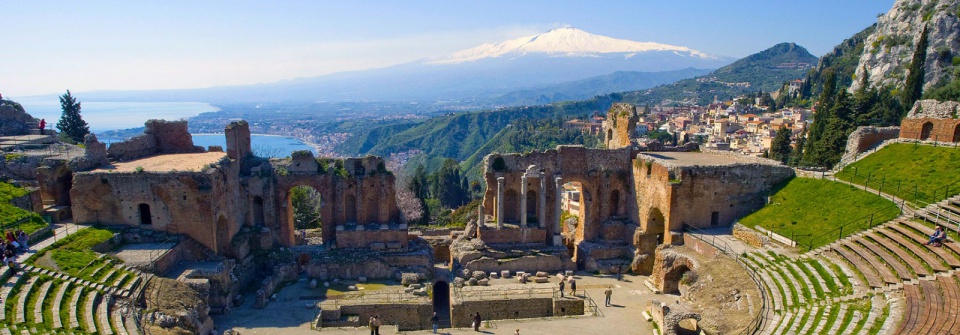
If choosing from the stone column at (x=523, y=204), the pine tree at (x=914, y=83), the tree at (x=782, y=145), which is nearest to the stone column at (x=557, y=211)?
the stone column at (x=523, y=204)

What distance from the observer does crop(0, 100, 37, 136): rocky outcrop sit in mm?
34938

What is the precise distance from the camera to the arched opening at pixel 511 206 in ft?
101

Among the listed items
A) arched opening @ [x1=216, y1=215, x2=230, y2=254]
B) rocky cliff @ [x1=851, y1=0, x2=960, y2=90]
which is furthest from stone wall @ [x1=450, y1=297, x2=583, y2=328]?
rocky cliff @ [x1=851, y1=0, x2=960, y2=90]

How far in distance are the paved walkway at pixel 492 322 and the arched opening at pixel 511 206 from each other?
7.53 meters

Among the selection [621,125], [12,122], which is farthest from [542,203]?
[12,122]

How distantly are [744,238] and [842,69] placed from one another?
86405 millimetres

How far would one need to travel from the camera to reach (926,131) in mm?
28062

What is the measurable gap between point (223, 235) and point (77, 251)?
19.1ft

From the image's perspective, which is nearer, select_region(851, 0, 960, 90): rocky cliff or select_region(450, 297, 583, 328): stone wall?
select_region(450, 297, 583, 328): stone wall

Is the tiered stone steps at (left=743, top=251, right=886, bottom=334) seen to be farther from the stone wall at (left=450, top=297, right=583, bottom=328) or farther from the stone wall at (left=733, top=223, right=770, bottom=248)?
the stone wall at (left=450, top=297, right=583, bottom=328)

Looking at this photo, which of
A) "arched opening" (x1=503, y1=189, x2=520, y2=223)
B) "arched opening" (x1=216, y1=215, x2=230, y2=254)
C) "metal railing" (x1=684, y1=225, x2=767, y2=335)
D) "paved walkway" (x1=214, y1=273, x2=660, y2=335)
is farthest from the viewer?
"arched opening" (x1=503, y1=189, x2=520, y2=223)

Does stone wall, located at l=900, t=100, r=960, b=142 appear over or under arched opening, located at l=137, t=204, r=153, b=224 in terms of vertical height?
over

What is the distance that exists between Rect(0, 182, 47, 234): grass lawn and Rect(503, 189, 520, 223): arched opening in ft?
68.4

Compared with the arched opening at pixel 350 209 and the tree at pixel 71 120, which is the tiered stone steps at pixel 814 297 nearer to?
the arched opening at pixel 350 209
